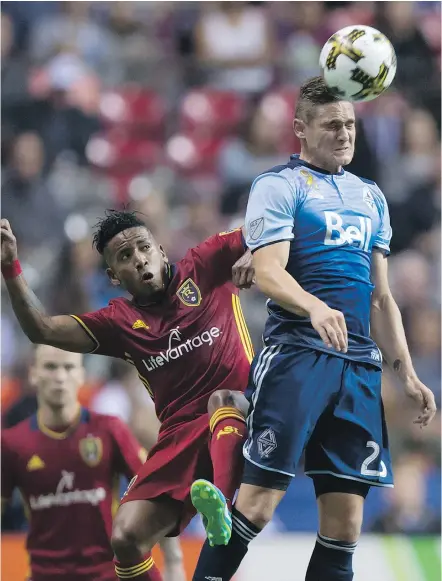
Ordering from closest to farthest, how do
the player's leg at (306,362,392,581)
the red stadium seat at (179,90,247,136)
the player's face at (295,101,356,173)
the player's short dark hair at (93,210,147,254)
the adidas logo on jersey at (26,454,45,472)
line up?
the player's leg at (306,362,392,581) < the player's face at (295,101,356,173) < the player's short dark hair at (93,210,147,254) < the adidas logo on jersey at (26,454,45,472) < the red stadium seat at (179,90,247,136)

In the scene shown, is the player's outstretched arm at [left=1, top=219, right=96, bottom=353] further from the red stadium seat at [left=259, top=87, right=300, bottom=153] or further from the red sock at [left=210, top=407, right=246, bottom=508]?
the red stadium seat at [left=259, top=87, right=300, bottom=153]

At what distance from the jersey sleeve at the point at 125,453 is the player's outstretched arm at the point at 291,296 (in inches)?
80.5

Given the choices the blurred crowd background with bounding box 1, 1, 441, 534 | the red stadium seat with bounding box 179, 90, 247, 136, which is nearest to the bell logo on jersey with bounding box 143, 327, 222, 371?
the blurred crowd background with bounding box 1, 1, 441, 534

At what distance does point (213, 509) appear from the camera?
149 inches

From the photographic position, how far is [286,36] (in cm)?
1093

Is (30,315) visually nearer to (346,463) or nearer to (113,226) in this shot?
(113,226)

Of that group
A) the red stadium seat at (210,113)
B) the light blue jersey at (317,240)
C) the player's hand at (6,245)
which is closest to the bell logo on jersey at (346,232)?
the light blue jersey at (317,240)

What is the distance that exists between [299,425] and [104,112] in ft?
22.8

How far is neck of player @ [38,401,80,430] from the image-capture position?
594 centimetres

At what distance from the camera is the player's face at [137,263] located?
15.6ft

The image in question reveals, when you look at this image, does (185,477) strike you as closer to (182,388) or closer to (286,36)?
(182,388)

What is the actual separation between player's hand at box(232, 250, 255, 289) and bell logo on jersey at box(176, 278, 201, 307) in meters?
0.32

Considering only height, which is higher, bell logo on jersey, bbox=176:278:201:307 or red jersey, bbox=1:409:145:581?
bell logo on jersey, bbox=176:278:201:307

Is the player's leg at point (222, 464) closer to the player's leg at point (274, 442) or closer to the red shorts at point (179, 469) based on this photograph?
the player's leg at point (274, 442)
